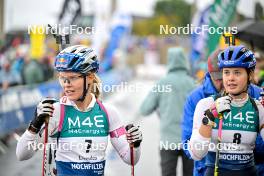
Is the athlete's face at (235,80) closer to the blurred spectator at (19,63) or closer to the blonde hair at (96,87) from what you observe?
the blonde hair at (96,87)

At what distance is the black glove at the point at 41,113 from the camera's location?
15.6ft

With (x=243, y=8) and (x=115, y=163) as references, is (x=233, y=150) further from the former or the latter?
(x=243, y=8)

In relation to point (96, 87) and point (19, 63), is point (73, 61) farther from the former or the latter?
point (19, 63)

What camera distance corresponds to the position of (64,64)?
16.5ft

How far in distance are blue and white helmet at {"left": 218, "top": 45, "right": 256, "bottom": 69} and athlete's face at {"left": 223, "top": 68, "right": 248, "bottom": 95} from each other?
0.04m

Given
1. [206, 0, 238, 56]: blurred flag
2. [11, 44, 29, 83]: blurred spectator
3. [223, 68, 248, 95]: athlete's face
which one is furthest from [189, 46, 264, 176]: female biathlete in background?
[11, 44, 29, 83]: blurred spectator

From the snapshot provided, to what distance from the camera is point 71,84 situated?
504 centimetres

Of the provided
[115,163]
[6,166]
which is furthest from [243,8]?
[6,166]

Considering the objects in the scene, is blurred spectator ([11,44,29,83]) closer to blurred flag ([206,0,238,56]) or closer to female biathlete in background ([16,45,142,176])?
blurred flag ([206,0,238,56])

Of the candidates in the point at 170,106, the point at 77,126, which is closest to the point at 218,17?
the point at 170,106

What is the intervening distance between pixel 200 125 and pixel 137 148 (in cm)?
52

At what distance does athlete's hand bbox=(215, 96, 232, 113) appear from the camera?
4809 mm

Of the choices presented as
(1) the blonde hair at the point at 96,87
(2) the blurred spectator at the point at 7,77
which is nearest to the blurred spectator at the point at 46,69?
(2) the blurred spectator at the point at 7,77

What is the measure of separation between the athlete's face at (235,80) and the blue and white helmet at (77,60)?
1.05 meters
